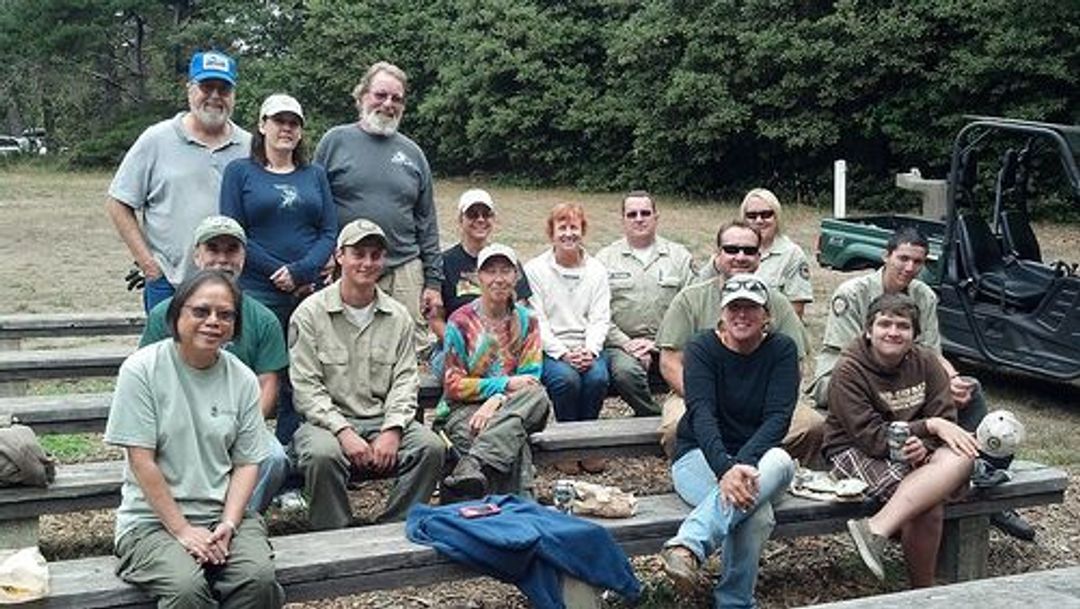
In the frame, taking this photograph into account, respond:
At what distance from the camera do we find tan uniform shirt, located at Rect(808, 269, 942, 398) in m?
5.52

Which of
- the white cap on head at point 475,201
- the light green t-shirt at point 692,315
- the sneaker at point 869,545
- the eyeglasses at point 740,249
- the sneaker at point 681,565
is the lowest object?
the sneaker at point 869,545

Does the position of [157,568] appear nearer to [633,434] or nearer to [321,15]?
[633,434]

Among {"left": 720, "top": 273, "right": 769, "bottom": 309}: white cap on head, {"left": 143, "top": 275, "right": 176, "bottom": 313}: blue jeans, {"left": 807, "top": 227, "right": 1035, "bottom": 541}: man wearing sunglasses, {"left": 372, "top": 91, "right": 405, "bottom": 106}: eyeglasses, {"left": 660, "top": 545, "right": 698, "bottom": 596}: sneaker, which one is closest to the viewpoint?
{"left": 660, "top": 545, "right": 698, "bottom": 596}: sneaker

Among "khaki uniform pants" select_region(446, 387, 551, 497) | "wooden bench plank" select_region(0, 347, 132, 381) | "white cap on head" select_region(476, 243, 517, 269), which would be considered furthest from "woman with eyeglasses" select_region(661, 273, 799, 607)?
"wooden bench plank" select_region(0, 347, 132, 381)

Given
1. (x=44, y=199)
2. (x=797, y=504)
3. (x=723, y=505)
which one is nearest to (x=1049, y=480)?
(x=797, y=504)

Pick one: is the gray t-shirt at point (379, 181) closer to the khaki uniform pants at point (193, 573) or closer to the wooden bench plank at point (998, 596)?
the khaki uniform pants at point (193, 573)

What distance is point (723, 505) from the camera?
421cm

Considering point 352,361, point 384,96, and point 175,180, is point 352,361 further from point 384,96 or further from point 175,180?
point 384,96

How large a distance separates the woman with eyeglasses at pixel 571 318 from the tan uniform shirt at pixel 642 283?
7.5 inches

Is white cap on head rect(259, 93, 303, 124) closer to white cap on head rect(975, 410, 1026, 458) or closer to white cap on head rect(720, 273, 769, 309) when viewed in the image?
white cap on head rect(720, 273, 769, 309)

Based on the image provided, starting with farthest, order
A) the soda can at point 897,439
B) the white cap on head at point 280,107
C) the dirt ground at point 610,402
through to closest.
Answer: the white cap on head at point 280,107 < the dirt ground at point 610,402 < the soda can at point 897,439

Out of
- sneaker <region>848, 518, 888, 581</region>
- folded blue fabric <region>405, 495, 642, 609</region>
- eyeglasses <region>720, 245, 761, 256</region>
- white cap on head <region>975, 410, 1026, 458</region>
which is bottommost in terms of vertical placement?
sneaker <region>848, 518, 888, 581</region>

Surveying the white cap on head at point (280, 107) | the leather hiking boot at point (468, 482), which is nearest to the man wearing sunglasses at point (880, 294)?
the leather hiking boot at point (468, 482)

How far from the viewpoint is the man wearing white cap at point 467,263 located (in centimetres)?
576
